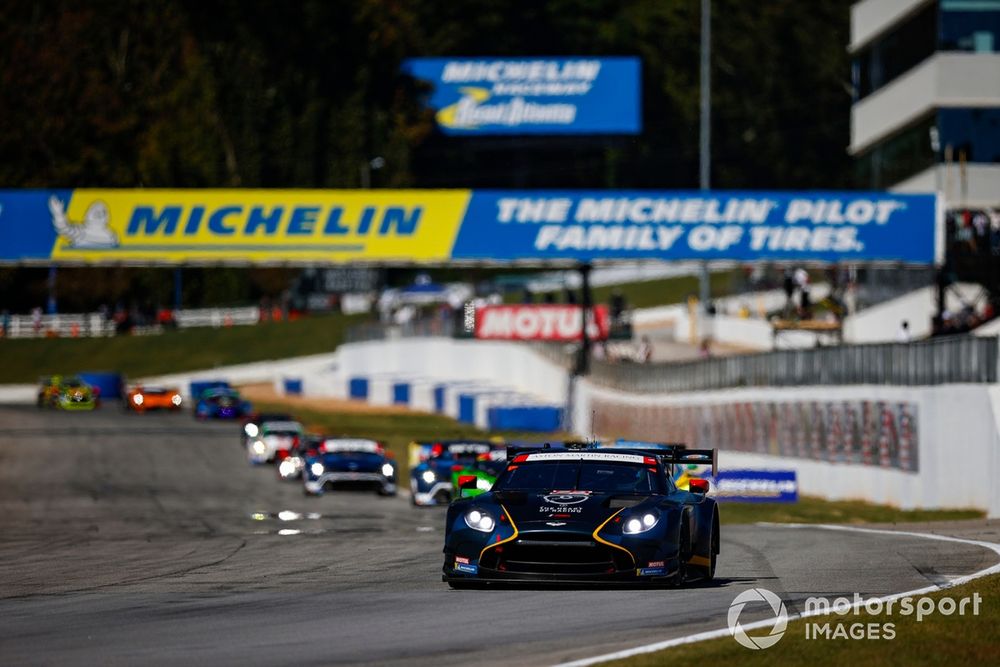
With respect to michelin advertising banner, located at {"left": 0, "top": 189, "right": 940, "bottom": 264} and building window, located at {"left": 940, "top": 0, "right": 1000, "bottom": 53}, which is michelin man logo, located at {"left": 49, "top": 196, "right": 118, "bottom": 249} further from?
building window, located at {"left": 940, "top": 0, "right": 1000, "bottom": 53}

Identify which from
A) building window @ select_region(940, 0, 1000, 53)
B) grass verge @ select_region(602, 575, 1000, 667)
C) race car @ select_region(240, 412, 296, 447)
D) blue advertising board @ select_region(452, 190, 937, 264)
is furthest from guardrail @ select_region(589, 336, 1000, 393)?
building window @ select_region(940, 0, 1000, 53)

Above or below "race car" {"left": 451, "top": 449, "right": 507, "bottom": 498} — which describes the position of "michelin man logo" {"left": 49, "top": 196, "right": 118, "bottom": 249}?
above

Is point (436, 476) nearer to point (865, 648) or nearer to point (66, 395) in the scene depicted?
point (865, 648)

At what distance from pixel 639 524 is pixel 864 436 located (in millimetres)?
19421

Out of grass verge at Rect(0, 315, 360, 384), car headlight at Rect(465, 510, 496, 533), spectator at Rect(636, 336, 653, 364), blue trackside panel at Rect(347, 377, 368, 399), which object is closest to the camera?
car headlight at Rect(465, 510, 496, 533)

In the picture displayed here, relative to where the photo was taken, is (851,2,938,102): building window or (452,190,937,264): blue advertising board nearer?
(452,190,937,264): blue advertising board

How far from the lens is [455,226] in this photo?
1898 inches

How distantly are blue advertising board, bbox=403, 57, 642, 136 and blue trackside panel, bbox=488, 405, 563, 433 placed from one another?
115ft

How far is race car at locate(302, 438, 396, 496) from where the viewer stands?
3694 cm

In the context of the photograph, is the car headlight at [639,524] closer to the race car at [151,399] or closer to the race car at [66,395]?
the race car at [151,399]

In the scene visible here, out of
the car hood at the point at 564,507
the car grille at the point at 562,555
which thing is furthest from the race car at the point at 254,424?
the car grille at the point at 562,555

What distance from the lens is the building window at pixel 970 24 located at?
64.7m

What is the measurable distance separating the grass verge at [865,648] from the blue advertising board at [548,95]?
7829cm

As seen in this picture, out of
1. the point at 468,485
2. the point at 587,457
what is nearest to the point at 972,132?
the point at 468,485
